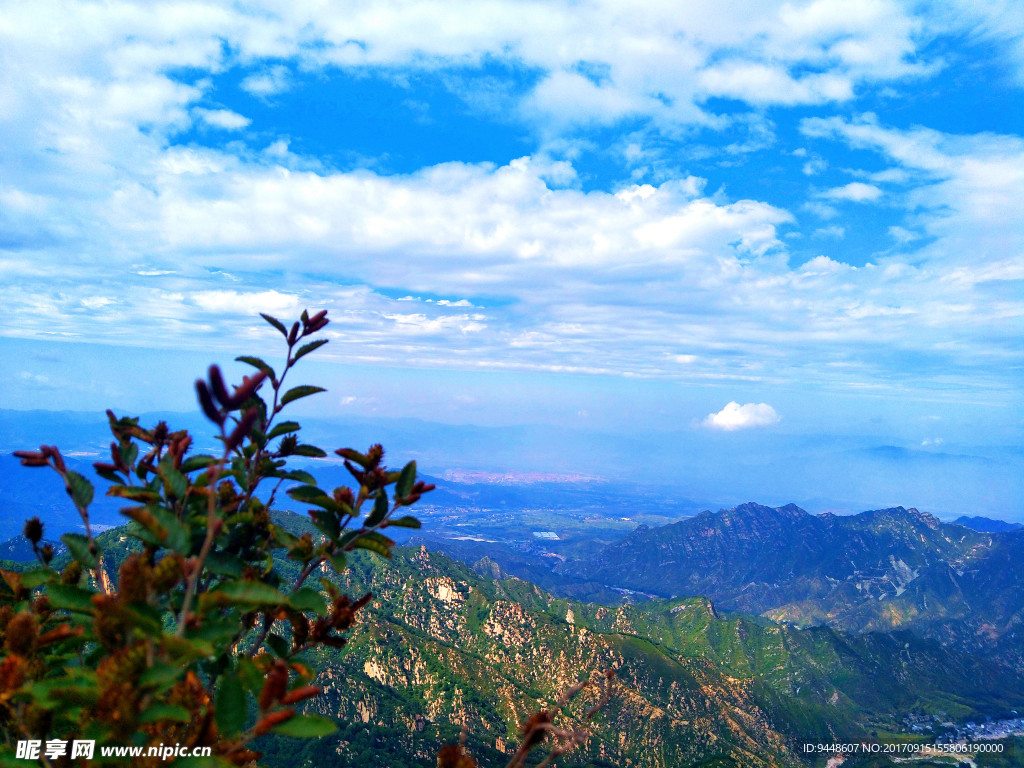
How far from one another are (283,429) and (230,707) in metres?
3.07

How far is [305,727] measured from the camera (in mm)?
3973

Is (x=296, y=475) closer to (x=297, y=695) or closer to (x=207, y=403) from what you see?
(x=297, y=695)

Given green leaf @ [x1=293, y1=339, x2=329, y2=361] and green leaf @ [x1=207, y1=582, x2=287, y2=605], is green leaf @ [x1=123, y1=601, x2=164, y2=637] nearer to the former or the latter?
green leaf @ [x1=207, y1=582, x2=287, y2=605]

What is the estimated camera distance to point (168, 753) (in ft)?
14.7

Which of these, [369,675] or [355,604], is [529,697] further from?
[355,604]

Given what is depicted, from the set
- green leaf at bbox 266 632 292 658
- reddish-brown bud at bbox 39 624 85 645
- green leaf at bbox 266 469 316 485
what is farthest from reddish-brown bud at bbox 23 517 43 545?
green leaf at bbox 266 632 292 658

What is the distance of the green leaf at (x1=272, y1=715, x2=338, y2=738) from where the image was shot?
378 centimetres

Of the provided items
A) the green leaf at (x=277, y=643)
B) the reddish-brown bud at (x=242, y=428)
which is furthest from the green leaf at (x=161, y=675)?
the green leaf at (x=277, y=643)

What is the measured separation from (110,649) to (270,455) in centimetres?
286

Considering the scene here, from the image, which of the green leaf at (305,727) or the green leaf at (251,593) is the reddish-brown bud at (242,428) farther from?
the green leaf at (305,727)

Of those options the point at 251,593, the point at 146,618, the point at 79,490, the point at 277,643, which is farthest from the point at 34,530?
the point at 251,593

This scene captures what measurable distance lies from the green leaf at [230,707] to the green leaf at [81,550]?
2.28 metres

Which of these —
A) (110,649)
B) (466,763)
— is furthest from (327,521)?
(466,763)

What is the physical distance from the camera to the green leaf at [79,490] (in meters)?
5.49
